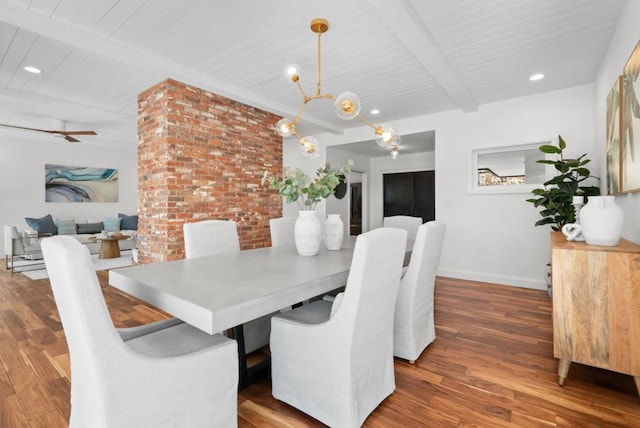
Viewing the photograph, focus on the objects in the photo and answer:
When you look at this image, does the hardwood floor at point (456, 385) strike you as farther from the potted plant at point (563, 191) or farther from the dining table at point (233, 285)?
the potted plant at point (563, 191)

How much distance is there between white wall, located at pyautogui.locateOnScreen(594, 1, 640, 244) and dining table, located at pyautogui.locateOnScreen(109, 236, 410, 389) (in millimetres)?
1949

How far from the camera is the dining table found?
103 centimetres

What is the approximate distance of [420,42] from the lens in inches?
98.3

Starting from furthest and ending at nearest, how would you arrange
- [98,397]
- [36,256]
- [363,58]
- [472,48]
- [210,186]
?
[36,256]
[210,186]
[363,58]
[472,48]
[98,397]

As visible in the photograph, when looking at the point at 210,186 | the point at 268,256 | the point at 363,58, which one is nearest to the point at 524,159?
the point at 363,58

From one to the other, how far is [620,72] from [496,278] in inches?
103

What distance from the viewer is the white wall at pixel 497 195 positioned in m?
3.59

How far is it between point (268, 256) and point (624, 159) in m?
2.52

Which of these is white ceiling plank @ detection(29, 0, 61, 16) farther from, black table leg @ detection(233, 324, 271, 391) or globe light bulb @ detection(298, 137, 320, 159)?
black table leg @ detection(233, 324, 271, 391)

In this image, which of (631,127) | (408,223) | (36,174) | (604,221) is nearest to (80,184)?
(36,174)

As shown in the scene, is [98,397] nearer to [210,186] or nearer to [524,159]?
[210,186]

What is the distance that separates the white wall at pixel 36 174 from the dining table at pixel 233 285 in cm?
684

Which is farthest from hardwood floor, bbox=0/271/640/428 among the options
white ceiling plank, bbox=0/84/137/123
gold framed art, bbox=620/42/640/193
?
white ceiling plank, bbox=0/84/137/123

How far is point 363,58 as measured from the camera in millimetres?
2930
